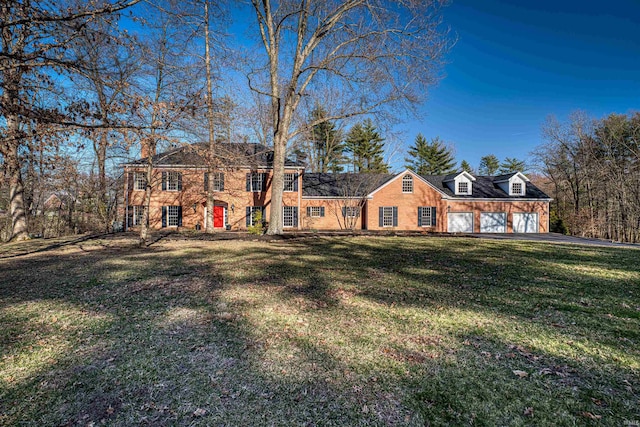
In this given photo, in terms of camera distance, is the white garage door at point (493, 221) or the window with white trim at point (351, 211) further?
the white garage door at point (493, 221)

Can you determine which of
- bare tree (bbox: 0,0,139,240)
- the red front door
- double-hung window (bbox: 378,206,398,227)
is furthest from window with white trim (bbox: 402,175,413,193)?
bare tree (bbox: 0,0,139,240)

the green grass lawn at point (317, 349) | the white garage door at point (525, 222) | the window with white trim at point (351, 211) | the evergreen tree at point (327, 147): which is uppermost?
the evergreen tree at point (327, 147)

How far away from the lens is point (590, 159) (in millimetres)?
27359

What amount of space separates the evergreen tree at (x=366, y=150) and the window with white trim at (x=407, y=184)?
15441mm

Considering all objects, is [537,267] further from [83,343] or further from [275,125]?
[275,125]

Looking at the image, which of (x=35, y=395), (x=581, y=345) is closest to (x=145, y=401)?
(x=35, y=395)

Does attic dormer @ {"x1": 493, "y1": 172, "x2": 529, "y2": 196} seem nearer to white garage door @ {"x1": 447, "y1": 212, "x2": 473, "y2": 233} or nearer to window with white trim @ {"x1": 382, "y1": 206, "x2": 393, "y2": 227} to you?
white garage door @ {"x1": 447, "y1": 212, "x2": 473, "y2": 233}

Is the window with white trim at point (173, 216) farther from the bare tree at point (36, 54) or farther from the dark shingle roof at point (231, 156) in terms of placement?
the bare tree at point (36, 54)

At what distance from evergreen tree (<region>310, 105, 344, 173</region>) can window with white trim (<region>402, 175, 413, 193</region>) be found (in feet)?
41.4

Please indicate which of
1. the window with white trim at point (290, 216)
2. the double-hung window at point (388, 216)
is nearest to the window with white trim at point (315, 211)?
the window with white trim at point (290, 216)

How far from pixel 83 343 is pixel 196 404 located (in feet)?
7.11

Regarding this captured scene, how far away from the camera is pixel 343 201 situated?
86.4 ft

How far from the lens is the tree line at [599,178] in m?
23.1

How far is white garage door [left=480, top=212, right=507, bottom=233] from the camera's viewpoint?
1071 inches
